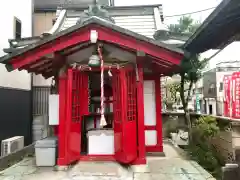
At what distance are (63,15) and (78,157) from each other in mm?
6789

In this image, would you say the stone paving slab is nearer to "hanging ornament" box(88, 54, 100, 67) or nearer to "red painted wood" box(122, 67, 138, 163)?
"red painted wood" box(122, 67, 138, 163)


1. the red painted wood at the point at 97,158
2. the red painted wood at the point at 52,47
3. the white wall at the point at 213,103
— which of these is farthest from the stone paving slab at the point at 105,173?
the white wall at the point at 213,103

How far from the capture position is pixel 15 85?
39.3 ft

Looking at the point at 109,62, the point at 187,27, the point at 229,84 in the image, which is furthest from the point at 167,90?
the point at 109,62

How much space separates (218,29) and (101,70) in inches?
126

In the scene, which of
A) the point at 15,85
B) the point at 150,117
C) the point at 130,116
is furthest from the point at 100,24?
the point at 15,85

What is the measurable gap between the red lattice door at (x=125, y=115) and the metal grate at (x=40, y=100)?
301 inches

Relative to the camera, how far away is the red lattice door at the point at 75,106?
731cm

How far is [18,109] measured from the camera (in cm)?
1221

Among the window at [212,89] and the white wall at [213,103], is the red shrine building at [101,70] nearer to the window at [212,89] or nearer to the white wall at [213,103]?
the window at [212,89]

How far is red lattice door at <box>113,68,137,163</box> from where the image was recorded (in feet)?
23.5

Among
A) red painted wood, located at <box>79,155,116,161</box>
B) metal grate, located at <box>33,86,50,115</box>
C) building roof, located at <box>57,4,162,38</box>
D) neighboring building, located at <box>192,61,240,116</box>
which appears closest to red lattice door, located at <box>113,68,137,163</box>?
red painted wood, located at <box>79,155,116,161</box>

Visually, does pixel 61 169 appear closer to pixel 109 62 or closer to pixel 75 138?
pixel 75 138

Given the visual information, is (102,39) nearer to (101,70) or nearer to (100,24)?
(100,24)
